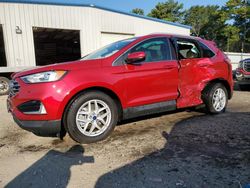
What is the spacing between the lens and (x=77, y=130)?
3617mm

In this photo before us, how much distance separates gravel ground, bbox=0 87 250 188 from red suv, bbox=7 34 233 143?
329 mm

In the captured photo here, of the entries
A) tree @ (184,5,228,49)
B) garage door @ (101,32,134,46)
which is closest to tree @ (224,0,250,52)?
tree @ (184,5,228,49)

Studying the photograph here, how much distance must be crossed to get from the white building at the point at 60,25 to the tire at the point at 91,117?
7.43 meters

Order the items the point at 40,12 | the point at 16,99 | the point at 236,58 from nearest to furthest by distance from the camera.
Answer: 1. the point at 16,99
2. the point at 40,12
3. the point at 236,58

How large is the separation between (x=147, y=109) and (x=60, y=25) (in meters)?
10.0

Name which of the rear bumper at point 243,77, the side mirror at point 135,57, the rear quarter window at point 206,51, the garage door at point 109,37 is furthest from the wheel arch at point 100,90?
the garage door at point 109,37

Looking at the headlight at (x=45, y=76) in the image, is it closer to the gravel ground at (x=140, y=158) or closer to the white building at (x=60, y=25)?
the gravel ground at (x=140, y=158)

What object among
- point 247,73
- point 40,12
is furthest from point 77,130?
point 40,12

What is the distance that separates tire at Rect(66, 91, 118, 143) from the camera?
358cm

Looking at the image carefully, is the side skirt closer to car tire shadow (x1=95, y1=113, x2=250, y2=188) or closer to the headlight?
car tire shadow (x1=95, y1=113, x2=250, y2=188)

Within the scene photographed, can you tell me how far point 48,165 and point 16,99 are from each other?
114 centimetres

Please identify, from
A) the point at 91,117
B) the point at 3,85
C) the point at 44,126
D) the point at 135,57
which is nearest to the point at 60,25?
the point at 3,85

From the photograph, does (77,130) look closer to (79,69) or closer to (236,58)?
(79,69)

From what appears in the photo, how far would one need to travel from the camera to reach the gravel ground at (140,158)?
260 centimetres
